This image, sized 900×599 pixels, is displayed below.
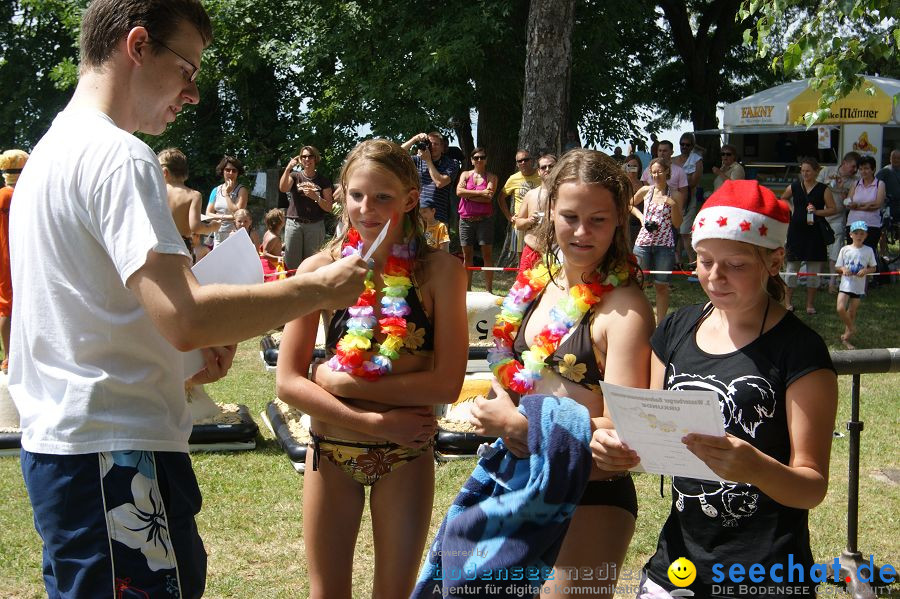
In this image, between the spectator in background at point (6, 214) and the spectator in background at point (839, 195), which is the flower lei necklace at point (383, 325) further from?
the spectator in background at point (839, 195)

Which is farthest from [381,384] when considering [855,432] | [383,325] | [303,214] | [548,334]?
[303,214]

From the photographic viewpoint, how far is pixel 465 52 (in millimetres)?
15820

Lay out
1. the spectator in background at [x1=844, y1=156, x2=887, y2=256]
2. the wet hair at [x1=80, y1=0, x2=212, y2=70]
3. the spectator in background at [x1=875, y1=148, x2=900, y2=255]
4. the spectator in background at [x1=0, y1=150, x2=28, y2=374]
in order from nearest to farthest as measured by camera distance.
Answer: the wet hair at [x1=80, y1=0, x2=212, y2=70], the spectator in background at [x1=0, y1=150, x2=28, y2=374], the spectator in background at [x1=844, y1=156, x2=887, y2=256], the spectator in background at [x1=875, y1=148, x2=900, y2=255]

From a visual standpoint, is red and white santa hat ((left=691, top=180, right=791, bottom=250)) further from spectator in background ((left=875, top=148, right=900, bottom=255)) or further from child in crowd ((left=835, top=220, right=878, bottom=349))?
spectator in background ((left=875, top=148, right=900, bottom=255))

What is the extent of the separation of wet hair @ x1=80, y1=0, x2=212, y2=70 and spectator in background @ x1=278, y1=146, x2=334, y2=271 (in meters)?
9.84

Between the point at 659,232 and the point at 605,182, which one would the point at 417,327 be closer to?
the point at 605,182

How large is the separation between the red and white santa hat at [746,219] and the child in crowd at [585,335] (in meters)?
0.34

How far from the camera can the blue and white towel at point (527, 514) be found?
2355mm

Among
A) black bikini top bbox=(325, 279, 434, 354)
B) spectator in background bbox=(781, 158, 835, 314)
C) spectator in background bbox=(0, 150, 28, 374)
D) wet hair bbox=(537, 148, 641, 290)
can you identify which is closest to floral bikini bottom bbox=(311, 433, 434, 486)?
black bikini top bbox=(325, 279, 434, 354)

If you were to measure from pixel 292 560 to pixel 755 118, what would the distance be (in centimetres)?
1507

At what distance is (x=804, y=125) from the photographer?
14250 millimetres

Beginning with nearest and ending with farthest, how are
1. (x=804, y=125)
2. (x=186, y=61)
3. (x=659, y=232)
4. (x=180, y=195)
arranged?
(x=186, y=61) < (x=180, y=195) < (x=659, y=232) < (x=804, y=125)

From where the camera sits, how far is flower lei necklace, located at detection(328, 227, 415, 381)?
9.71 feet

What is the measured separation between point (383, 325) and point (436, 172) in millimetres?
9658
